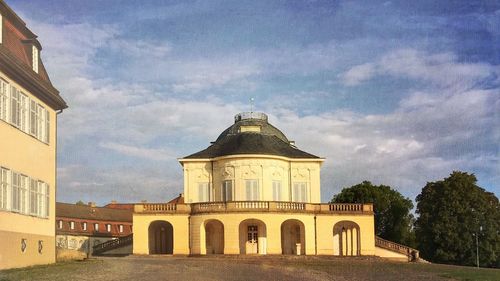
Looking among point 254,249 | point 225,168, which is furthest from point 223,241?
point 225,168

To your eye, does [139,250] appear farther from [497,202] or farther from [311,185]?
[497,202]

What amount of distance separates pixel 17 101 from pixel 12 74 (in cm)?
126

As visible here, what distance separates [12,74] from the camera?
2823 cm

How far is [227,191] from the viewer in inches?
2382

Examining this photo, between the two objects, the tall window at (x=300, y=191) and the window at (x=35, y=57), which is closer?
the window at (x=35, y=57)

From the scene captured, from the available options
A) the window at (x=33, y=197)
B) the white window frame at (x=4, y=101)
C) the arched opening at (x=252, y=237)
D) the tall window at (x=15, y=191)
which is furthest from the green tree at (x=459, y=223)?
the white window frame at (x=4, y=101)

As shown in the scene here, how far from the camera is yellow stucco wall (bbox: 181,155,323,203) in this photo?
2350 inches

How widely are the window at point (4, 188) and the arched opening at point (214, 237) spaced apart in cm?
3161

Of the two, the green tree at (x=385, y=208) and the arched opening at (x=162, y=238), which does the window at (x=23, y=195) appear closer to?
the arched opening at (x=162, y=238)

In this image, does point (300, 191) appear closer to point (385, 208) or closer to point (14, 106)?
point (385, 208)

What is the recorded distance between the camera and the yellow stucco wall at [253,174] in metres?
59.7

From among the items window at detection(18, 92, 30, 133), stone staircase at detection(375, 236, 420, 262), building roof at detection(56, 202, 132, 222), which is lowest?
stone staircase at detection(375, 236, 420, 262)

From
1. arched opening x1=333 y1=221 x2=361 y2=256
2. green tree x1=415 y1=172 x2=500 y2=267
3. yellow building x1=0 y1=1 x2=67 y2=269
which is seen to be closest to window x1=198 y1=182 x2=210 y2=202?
arched opening x1=333 y1=221 x2=361 y2=256

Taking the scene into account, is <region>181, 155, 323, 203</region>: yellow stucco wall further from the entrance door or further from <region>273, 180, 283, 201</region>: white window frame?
the entrance door
